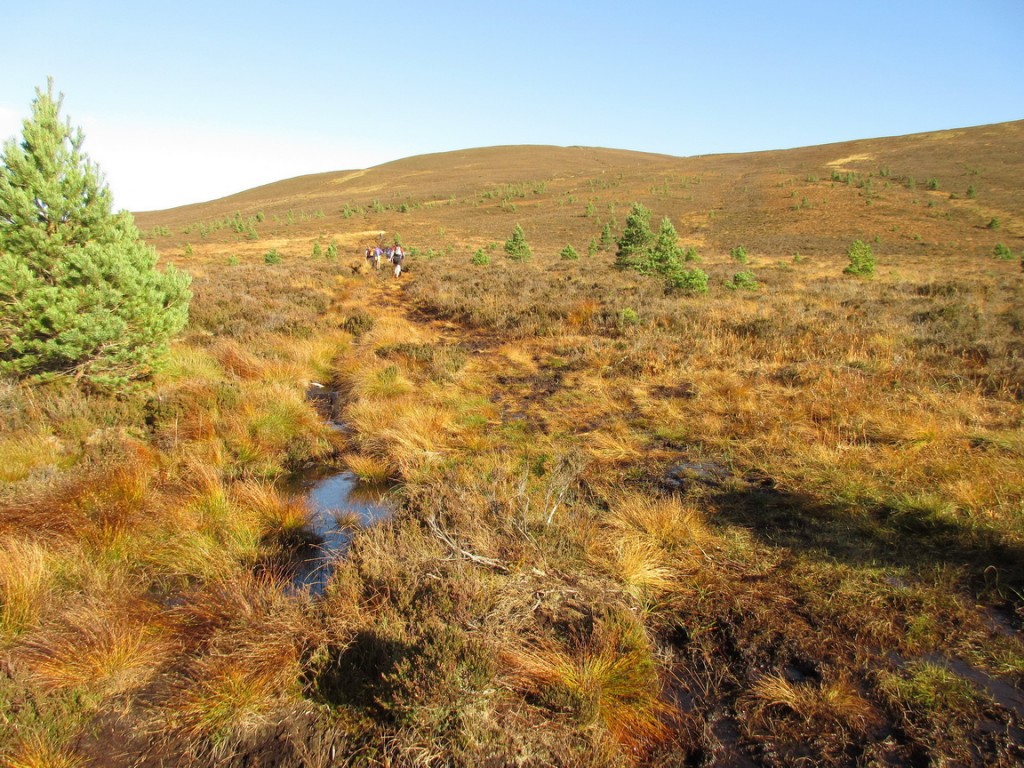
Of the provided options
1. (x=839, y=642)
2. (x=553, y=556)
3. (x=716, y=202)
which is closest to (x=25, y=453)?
(x=553, y=556)

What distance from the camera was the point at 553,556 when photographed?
372 cm

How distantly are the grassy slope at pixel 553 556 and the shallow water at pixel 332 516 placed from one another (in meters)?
0.22

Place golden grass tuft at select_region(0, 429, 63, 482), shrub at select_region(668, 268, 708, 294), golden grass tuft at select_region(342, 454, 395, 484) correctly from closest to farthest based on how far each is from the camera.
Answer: golden grass tuft at select_region(0, 429, 63, 482) → golden grass tuft at select_region(342, 454, 395, 484) → shrub at select_region(668, 268, 708, 294)

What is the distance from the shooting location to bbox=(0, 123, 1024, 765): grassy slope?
2.55 metres

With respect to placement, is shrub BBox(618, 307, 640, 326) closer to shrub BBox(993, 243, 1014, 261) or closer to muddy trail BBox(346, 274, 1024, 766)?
muddy trail BBox(346, 274, 1024, 766)

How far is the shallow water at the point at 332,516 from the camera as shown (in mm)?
3906

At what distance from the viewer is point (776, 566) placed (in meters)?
3.78

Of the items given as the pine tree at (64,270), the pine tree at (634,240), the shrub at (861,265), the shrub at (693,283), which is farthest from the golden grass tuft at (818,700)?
the shrub at (861,265)

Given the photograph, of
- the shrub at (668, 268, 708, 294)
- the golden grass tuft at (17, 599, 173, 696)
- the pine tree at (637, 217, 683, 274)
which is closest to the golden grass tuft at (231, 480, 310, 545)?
the golden grass tuft at (17, 599, 173, 696)

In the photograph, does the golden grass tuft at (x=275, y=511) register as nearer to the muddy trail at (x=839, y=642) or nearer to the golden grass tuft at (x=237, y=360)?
the muddy trail at (x=839, y=642)

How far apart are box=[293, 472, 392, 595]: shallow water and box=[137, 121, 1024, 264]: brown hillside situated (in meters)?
35.6

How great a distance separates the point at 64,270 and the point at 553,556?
6.61m

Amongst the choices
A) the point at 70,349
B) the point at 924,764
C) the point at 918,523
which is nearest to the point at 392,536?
the point at 924,764

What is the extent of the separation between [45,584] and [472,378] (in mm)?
6130
